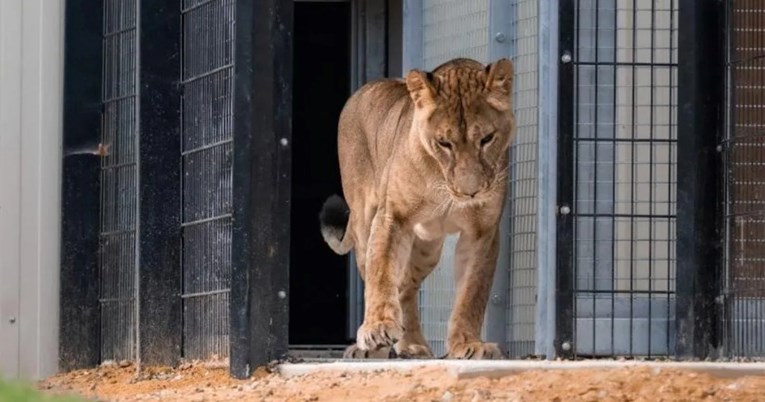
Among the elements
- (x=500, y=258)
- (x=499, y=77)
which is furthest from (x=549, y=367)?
(x=500, y=258)

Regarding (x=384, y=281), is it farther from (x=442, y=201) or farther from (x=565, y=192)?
(x=565, y=192)

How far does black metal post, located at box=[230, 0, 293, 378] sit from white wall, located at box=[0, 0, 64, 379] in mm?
2144

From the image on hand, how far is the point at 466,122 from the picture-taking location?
8.17 metres

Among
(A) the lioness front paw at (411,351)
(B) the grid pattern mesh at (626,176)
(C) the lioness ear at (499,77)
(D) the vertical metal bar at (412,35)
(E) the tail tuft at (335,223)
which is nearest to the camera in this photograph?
(C) the lioness ear at (499,77)

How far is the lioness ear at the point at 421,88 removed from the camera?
826 cm

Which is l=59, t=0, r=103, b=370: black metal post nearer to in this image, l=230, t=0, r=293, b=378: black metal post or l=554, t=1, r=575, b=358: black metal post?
l=230, t=0, r=293, b=378: black metal post

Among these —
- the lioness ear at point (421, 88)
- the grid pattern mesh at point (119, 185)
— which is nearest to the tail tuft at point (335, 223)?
the grid pattern mesh at point (119, 185)

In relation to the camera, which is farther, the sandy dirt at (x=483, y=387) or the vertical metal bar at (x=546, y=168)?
the vertical metal bar at (x=546, y=168)

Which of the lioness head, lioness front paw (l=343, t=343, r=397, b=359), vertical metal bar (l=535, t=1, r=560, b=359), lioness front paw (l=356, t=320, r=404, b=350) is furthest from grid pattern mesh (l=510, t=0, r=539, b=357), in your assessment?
lioness front paw (l=356, t=320, r=404, b=350)

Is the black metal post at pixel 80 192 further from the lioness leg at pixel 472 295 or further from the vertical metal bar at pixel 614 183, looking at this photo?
the vertical metal bar at pixel 614 183

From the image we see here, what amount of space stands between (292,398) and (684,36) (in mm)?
2391

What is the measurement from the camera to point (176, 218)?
821cm

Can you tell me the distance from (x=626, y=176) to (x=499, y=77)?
940mm

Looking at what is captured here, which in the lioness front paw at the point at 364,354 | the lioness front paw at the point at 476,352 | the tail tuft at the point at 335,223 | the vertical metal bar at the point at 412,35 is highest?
the vertical metal bar at the point at 412,35
